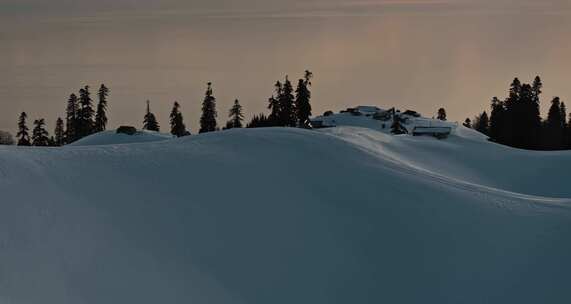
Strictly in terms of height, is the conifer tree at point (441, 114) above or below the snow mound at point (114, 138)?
above

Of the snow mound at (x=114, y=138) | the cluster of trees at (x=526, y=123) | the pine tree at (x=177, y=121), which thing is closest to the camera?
the snow mound at (x=114, y=138)

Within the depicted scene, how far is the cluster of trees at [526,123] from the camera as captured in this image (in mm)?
86375

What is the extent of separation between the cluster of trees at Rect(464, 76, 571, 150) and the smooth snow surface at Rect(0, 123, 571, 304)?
6976 cm

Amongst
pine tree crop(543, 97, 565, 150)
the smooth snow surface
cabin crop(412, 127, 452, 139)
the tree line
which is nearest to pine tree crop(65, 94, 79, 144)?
the tree line

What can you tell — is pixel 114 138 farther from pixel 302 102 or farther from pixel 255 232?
pixel 255 232

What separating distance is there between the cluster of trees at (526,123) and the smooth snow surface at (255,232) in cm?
6976

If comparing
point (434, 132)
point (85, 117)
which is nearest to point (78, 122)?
point (85, 117)

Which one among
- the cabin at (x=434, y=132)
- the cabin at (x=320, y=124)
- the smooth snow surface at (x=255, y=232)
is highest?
the cabin at (x=320, y=124)

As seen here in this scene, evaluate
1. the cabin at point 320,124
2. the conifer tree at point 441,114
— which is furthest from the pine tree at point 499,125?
the conifer tree at point 441,114

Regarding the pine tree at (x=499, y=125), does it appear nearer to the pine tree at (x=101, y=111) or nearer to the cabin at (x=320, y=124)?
the cabin at (x=320, y=124)

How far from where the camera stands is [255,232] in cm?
1622

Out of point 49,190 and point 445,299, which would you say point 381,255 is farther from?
point 49,190

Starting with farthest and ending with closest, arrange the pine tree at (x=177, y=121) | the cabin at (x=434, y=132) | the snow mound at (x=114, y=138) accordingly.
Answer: the pine tree at (x=177, y=121) → the cabin at (x=434, y=132) → the snow mound at (x=114, y=138)

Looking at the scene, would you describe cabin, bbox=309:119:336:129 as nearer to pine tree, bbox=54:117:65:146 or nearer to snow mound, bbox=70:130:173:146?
snow mound, bbox=70:130:173:146
